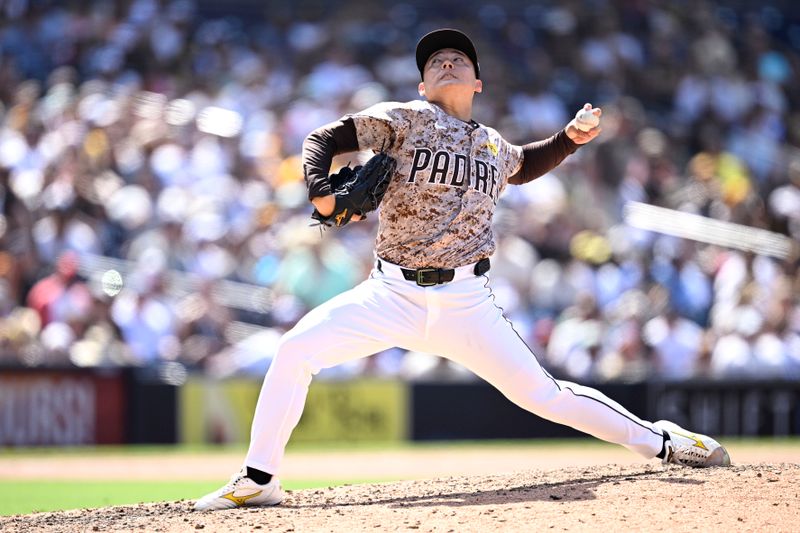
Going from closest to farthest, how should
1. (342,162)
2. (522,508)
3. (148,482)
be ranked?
(522,508) → (148,482) → (342,162)

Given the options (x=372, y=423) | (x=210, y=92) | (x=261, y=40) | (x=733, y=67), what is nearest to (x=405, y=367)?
(x=372, y=423)

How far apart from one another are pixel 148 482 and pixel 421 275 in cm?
423

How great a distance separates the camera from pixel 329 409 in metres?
11.1

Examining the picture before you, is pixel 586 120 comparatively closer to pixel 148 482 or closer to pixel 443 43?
pixel 443 43

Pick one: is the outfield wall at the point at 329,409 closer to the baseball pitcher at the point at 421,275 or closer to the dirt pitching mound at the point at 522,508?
the dirt pitching mound at the point at 522,508

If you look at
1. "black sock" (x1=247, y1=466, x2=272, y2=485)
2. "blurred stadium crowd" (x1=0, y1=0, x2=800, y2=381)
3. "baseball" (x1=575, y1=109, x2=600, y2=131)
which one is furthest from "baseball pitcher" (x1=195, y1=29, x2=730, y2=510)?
"blurred stadium crowd" (x1=0, y1=0, x2=800, y2=381)

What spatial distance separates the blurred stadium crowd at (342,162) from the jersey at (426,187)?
609cm

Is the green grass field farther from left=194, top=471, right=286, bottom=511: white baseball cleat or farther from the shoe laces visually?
the shoe laces

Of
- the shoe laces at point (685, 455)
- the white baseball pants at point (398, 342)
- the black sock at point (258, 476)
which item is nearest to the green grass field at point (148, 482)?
the black sock at point (258, 476)

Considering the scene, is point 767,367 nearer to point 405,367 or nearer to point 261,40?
point 405,367

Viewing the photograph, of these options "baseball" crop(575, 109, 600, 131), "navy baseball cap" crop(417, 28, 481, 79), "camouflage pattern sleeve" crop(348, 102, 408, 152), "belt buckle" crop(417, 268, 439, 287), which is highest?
"navy baseball cap" crop(417, 28, 481, 79)

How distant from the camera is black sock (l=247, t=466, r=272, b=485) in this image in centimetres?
507

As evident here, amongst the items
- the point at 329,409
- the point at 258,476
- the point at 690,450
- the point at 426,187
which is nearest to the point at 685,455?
the point at 690,450

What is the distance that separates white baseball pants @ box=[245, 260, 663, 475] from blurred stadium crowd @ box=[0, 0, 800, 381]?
600cm
